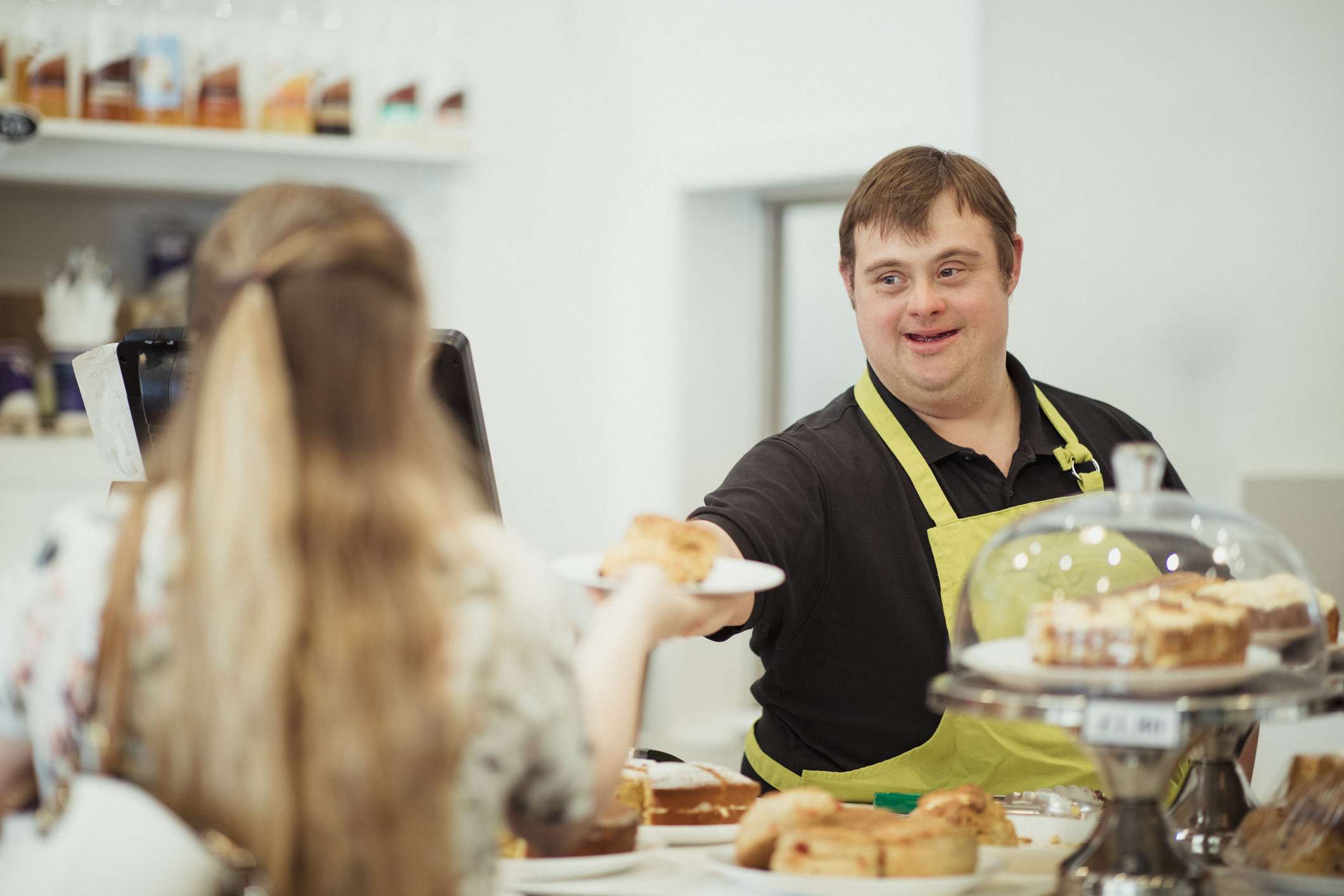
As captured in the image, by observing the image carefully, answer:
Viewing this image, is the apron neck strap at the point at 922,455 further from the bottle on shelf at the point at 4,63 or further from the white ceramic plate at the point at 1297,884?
the bottle on shelf at the point at 4,63

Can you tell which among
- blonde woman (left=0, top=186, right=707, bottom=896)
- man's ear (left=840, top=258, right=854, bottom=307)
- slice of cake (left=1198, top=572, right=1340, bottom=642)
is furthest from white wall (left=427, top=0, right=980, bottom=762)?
blonde woman (left=0, top=186, right=707, bottom=896)

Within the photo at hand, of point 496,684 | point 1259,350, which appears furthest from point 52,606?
point 1259,350

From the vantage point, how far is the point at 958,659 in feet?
4.14

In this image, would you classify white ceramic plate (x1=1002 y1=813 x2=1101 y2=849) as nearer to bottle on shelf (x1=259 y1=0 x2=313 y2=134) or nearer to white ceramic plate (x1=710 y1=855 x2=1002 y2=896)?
white ceramic plate (x1=710 y1=855 x2=1002 y2=896)

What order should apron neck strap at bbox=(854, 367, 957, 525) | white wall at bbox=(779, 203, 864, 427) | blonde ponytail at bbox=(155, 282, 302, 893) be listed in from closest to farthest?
blonde ponytail at bbox=(155, 282, 302, 893) < apron neck strap at bbox=(854, 367, 957, 525) < white wall at bbox=(779, 203, 864, 427)

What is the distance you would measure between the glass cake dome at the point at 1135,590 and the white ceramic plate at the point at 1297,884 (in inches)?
6.4

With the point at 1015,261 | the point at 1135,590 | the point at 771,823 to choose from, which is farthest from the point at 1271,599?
the point at 1015,261

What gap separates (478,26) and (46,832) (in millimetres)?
3280

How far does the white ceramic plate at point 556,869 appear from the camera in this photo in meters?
1.25

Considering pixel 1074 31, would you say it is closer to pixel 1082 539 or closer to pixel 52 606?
pixel 1082 539

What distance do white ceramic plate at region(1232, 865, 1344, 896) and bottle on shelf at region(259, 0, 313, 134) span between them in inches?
118

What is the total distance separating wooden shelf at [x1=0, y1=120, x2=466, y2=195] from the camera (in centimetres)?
343

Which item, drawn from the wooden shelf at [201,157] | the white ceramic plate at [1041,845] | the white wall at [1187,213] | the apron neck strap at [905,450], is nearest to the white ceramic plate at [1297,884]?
the white ceramic plate at [1041,845]

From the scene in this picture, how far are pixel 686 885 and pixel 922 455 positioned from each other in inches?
36.0
